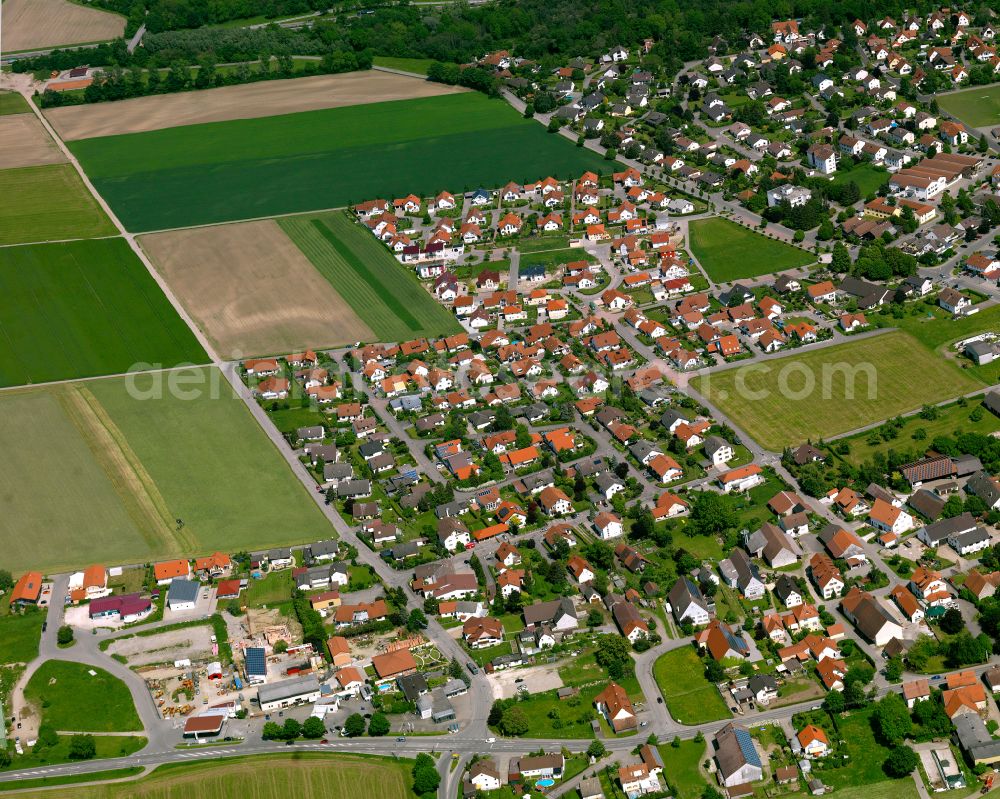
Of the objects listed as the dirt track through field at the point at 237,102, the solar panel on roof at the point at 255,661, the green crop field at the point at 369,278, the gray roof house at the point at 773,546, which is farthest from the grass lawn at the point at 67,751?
the dirt track through field at the point at 237,102

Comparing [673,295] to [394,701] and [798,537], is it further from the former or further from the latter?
[394,701]

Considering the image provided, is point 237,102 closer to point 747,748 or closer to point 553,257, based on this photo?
point 553,257

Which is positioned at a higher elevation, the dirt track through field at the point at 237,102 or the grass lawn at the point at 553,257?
the dirt track through field at the point at 237,102

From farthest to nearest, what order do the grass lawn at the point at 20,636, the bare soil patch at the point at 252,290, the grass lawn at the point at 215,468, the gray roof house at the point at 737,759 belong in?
the bare soil patch at the point at 252,290
the grass lawn at the point at 215,468
the grass lawn at the point at 20,636
the gray roof house at the point at 737,759

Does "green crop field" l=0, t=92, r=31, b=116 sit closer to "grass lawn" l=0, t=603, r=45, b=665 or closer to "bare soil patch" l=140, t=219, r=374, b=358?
"bare soil patch" l=140, t=219, r=374, b=358

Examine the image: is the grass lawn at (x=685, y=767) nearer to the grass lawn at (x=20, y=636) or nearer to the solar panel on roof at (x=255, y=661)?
the solar panel on roof at (x=255, y=661)

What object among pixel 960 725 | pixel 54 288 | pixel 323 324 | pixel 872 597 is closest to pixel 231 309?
pixel 323 324

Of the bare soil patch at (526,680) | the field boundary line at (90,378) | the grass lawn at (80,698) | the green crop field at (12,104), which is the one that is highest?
the green crop field at (12,104)
